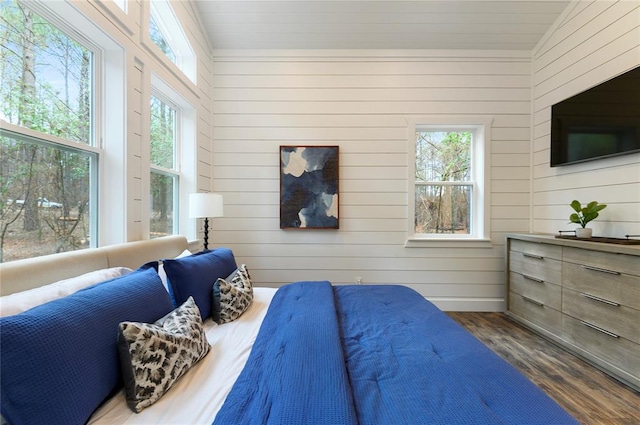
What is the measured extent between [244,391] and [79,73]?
6.53 ft

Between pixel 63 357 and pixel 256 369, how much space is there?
0.57 metres

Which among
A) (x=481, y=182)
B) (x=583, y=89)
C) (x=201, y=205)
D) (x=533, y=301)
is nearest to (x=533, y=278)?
(x=533, y=301)

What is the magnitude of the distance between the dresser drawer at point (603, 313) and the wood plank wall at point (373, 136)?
0.87 m

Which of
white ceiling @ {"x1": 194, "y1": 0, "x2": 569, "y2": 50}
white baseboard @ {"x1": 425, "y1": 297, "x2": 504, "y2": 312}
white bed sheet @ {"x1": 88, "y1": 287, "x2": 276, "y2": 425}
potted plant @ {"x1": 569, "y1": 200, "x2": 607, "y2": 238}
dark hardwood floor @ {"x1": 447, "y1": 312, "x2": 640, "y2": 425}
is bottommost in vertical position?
dark hardwood floor @ {"x1": 447, "y1": 312, "x2": 640, "y2": 425}

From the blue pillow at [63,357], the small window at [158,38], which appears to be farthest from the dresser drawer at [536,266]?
the small window at [158,38]

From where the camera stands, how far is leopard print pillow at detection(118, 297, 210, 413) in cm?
83

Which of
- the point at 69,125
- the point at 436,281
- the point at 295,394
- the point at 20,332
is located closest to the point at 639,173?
the point at 436,281

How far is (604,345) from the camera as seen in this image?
6.17ft

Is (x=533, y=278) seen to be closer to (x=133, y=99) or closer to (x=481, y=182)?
(x=481, y=182)

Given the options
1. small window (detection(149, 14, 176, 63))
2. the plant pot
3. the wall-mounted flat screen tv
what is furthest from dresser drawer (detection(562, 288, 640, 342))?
small window (detection(149, 14, 176, 63))

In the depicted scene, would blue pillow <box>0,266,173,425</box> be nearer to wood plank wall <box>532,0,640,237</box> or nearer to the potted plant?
the potted plant

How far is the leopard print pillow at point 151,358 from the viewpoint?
32.8 inches

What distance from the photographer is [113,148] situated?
166 cm

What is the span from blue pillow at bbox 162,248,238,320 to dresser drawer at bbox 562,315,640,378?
2.80 m
